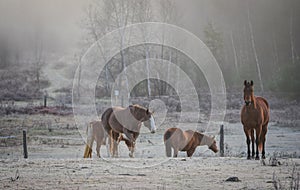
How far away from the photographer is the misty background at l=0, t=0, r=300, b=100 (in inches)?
1652

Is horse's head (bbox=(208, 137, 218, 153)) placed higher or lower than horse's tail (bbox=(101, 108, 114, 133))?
lower

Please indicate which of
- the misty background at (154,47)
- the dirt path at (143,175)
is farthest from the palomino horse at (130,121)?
the misty background at (154,47)

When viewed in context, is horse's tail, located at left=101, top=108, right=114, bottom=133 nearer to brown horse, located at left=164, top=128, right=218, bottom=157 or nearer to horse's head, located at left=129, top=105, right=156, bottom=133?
horse's head, located at left=129, top=105, right=156, bottom=133

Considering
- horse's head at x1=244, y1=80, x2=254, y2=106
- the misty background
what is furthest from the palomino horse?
the misty background

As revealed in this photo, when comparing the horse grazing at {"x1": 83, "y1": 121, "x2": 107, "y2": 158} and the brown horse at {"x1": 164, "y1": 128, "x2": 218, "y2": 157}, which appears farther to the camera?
the horse grazing at {"x1": 83, "y1": 121, "x2": 107, "y2": 158}

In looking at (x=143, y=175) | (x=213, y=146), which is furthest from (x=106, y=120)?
(x=143, y=175)

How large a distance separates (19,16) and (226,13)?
3660 cm

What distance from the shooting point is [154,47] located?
151ft

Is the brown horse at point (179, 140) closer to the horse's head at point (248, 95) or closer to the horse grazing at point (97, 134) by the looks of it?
the horse grazing at point (97, 134)

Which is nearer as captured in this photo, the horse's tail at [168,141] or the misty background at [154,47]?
the horse's tail at [168,141]

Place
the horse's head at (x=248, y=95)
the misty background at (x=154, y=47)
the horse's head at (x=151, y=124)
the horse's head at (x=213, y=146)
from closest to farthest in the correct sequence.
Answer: the horse's head at (x=248, y=95) → the horse's head at (x=151, y=124) → the horse's head at (x=213, y=146) → the misty background at (x=154, y=47)

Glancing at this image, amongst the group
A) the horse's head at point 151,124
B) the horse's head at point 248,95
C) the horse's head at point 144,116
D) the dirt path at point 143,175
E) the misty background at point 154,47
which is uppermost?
the misty background at point 154,47

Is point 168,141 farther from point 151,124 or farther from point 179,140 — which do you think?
point 151,124

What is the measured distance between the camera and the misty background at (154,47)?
42.0m
